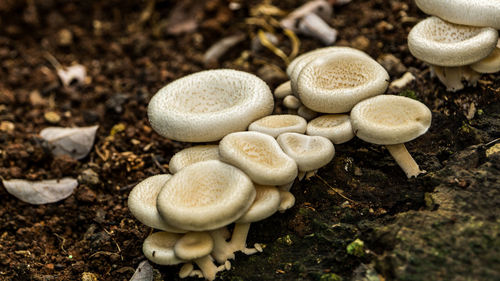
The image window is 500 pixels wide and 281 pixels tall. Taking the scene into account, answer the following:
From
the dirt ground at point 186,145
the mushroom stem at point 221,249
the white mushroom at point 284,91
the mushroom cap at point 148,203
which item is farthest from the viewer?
Answer: the white mushroom at point 284,91

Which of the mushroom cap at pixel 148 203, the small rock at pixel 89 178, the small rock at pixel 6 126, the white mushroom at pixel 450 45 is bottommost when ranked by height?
the small rock at pixel 6 126

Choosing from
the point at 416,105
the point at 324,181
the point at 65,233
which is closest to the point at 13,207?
the point at 65,233

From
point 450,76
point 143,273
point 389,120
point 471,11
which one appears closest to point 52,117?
point 143,273

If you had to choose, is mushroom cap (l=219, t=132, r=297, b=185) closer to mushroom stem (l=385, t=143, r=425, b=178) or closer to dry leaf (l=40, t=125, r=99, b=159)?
mushroom stem (l=385, t=143, r=425, b=178)

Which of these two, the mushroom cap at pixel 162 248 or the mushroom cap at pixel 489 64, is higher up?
the mushroom cap at pixel 489 64

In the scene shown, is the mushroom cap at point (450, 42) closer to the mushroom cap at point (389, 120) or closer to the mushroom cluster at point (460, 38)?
the mushroom cluster at point (460, 38)

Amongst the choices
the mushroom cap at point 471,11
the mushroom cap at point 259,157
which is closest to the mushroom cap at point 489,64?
the mushroom cap at point 471,11

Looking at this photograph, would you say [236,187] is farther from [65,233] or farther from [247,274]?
[65,233]
